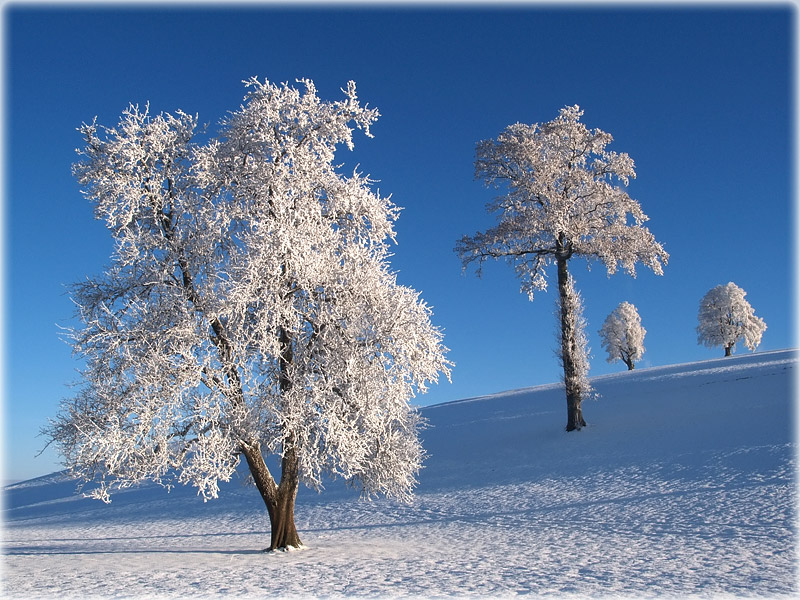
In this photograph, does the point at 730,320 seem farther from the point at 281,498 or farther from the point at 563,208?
the point at 281,498

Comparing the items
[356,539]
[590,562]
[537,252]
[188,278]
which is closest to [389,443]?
[356,539]

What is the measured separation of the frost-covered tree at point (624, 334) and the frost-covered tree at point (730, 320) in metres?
7.81

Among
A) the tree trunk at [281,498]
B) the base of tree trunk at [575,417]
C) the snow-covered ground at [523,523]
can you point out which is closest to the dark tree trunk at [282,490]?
the tree trunk at [281,498]

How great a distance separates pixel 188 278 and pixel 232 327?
167cm

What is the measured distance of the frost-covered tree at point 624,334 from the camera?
72938 millimetres

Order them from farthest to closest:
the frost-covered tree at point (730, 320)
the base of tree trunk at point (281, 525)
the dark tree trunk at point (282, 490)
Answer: the frost-covered tree at point (730, 320) < the base of tree trunk at point (281, 525) < the dark tree trunk at point (282, 490)

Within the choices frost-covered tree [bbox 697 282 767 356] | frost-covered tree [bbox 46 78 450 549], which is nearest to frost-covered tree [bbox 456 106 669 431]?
frost-covered tree [bbox 46 78 450 549]

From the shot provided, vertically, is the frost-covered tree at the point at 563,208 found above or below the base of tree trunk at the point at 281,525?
above

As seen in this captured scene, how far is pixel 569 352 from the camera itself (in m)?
24.3

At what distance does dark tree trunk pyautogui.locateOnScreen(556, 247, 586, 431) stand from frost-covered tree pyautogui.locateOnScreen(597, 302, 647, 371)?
51918mm

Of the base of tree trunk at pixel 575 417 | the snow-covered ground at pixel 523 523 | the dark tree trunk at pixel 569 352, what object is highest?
the dark tree trunk at pixel 569 352

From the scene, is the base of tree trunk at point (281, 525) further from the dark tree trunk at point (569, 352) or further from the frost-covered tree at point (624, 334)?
the frost-covered tree at point (624, 334)

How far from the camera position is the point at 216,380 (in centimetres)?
1305

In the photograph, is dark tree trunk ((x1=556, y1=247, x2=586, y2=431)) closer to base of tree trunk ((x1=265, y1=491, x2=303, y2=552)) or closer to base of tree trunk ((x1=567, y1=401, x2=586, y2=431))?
base of tree trunk ((x1=567, y1=401, x2=586, y2=431))
